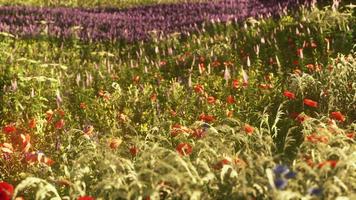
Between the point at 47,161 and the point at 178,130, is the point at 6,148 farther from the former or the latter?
the point at 178,130

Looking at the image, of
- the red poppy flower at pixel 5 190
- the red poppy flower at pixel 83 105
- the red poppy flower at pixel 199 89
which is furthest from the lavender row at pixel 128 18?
the red poppy flower at pixel 5 190

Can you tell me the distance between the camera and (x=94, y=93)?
6922 mm

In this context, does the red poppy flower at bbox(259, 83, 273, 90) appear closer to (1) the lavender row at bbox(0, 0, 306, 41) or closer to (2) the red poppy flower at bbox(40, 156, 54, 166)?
(2) the red poppy flower at bbox(40, 156, 54, 166)

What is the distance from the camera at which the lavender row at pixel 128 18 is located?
11.5 m

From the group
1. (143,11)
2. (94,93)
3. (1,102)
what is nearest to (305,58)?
(94,93)

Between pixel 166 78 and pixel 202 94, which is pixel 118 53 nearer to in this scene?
pixel 166 78

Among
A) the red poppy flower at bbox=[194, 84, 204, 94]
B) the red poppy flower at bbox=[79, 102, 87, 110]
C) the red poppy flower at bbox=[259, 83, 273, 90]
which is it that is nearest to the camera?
the red poppy flower at bbox=[194, 84, 204, 94]

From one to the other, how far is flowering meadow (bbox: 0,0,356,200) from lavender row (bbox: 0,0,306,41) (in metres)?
0.10

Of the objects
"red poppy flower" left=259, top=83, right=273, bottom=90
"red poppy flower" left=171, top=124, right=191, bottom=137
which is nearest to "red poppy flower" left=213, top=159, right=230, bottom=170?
"red poppy flower" left=171, top=124, right=191, bottom=137

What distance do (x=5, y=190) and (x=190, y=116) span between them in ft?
9.31

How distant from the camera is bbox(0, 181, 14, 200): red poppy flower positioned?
9.86 feet

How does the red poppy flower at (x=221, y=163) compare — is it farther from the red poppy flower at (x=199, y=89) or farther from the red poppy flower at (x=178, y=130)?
the red poppy flower at (x=199, y=89)

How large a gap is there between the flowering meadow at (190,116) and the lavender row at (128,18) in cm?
10

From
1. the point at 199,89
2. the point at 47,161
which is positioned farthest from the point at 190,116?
the point at 47,161
